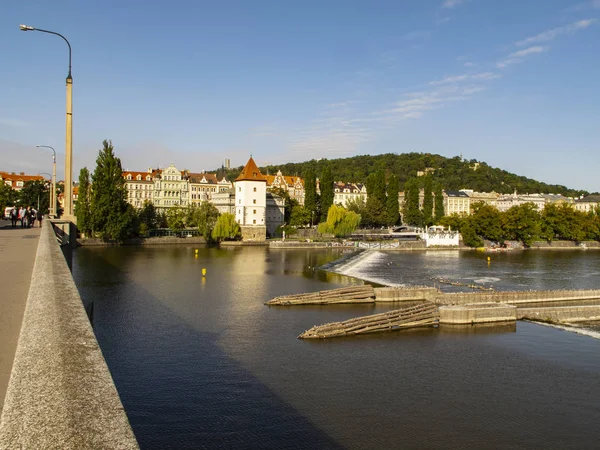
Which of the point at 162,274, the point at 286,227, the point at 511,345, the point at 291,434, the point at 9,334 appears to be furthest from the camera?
the point at 286,227

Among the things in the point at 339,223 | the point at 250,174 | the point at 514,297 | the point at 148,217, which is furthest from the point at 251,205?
the point at 514,297

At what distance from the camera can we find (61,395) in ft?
12.1

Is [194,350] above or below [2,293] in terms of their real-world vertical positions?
below

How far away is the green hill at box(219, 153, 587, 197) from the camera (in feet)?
531

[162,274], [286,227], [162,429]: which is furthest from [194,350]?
[286,227]

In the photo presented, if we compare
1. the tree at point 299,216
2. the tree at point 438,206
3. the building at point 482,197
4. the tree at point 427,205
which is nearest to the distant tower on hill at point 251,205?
the tree at point 299,216

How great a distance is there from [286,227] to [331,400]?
218 ft

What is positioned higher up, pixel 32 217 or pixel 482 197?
pixel 482 197

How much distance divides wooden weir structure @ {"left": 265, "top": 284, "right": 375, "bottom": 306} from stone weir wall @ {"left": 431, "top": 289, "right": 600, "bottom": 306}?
3.91 meters

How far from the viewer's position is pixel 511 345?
2136 centimetres

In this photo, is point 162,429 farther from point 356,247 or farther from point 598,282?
point 356,247

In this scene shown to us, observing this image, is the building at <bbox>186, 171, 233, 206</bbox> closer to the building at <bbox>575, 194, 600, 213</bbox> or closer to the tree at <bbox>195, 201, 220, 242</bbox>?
the tree at <bbox>195, 201, 220, 242</bbox>

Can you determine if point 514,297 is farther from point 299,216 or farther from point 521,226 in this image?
point 299,216

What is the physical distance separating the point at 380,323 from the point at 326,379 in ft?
24.0
